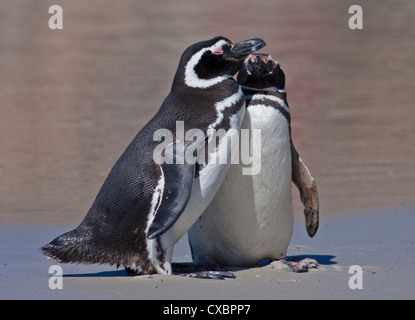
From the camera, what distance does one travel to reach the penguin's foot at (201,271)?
555cm

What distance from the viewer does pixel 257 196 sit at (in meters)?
6.00

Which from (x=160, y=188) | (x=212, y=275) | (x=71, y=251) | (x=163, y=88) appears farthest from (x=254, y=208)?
(x=163, y=88)

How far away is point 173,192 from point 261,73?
108 centimetres

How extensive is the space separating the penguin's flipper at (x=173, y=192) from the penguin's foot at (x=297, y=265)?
0.84 metres

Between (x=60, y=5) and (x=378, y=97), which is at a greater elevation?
(x=60, y=5)

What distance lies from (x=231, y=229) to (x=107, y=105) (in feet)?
24.4

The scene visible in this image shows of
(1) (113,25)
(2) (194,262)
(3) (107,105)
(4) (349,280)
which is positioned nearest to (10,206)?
(2) (194,262)

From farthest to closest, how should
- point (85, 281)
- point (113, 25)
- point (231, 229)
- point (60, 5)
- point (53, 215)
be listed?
point (60, 5), point (113, 25), point (53, 215), point (231, 229), point (85, 281)

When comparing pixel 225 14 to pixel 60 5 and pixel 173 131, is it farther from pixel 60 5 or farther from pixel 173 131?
pixel 173 131

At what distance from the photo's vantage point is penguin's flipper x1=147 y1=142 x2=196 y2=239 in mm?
5316

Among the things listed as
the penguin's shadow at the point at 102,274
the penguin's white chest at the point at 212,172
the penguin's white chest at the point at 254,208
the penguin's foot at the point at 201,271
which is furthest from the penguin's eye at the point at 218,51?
the penguin's shadow at the point at 102,274

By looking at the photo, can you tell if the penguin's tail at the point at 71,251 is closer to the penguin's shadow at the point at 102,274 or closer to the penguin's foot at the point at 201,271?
the penguin's shadow at the point at 102,274

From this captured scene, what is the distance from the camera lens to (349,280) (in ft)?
18.1

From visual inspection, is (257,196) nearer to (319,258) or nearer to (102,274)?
(319,258)
